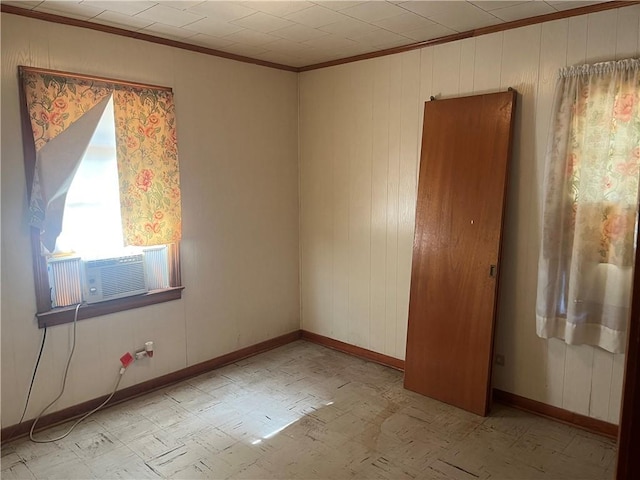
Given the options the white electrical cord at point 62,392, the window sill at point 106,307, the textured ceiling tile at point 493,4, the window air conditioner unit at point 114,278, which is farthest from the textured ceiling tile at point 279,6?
the white electrical cord at point 62,392

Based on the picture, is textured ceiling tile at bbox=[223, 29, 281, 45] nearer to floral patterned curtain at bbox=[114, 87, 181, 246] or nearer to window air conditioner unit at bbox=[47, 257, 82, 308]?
floral patterned curtain at bbox=[114, 87, 181, 246]

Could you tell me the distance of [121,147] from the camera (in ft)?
10.1

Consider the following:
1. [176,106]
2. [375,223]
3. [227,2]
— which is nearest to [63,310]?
[176,106]

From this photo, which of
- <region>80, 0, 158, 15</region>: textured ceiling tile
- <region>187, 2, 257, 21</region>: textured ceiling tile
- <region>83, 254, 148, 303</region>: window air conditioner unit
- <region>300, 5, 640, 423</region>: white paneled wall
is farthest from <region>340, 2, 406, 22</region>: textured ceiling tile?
<region>83, 254, 148, 303</region>: window air conditioner unit

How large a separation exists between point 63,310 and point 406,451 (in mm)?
2281

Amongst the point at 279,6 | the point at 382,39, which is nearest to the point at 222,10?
Result: the point at 279,6

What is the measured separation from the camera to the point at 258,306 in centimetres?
416

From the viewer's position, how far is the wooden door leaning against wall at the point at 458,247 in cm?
303

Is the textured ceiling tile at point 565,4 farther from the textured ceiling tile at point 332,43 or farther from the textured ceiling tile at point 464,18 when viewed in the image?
the textured ceiling tile at point 332,43

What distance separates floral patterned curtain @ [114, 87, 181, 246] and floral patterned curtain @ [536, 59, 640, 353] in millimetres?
2553

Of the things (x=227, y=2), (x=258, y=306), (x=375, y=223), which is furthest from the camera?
(x=258, y=306)

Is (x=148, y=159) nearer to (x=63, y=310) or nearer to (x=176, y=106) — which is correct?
(x=176, y=106)

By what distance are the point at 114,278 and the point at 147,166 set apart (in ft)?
2.65

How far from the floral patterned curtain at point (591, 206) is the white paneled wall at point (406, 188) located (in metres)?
0.13
